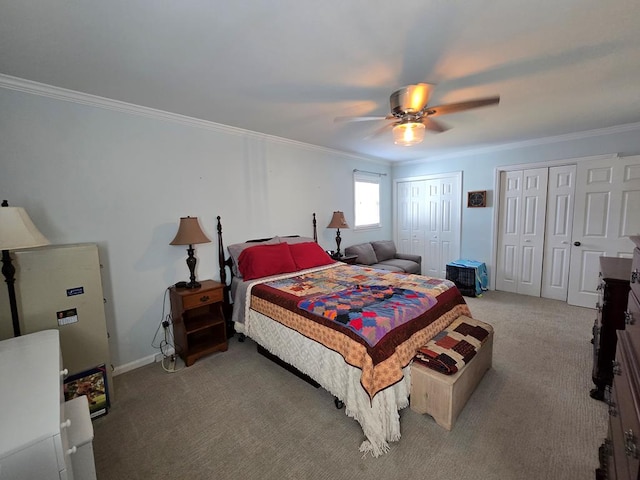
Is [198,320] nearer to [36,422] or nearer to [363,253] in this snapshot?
[36,422]

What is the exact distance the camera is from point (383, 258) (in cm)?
511

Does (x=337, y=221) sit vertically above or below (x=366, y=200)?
below

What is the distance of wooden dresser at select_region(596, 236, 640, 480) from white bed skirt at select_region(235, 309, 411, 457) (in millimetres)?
997

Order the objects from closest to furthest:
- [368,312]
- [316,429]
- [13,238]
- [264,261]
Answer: [13,238]
[316,429]
[368,312]
[264,261]

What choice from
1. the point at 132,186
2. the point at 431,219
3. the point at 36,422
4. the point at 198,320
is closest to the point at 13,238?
the point at 132,186

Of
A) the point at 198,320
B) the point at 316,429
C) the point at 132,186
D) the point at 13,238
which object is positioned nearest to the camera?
the point at 13,238

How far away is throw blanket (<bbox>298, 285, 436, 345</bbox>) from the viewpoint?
72.0 inches

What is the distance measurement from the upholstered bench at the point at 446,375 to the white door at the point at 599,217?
289cm

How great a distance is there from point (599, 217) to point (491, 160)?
1.64 metres

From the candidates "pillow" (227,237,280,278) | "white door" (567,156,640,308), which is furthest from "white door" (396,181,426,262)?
"pillow" (227,237,280,278)

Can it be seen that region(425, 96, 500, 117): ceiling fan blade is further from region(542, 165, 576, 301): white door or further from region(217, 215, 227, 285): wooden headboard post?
region(542, 165, 576, 301): white door

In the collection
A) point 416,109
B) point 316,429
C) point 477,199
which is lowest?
point 316,429

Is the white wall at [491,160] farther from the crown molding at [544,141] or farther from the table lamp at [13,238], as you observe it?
the table lamp at [13,238]

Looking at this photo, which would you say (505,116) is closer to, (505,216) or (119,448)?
(505,216)
